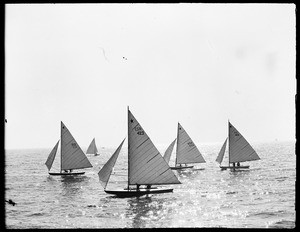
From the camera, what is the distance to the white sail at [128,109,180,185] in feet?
118

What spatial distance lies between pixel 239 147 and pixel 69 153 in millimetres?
29944

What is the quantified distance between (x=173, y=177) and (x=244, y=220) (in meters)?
9.90

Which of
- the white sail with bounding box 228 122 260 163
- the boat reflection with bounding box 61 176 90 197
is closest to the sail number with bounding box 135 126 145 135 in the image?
the boat reflection with bounding box 61 176 90 197

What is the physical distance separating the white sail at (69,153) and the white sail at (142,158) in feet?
93.4

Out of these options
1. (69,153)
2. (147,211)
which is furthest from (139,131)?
(69,153)

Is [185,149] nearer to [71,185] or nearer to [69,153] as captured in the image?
[69,153]

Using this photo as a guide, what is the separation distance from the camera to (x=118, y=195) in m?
38.8

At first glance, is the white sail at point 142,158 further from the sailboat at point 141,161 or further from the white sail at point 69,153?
the white sail at point 69,153

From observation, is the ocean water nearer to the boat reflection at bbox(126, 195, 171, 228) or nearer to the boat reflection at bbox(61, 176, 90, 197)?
the boat reflection at bbox(126, 195, 171, 228)

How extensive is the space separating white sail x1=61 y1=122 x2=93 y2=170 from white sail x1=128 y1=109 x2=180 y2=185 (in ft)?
93.4

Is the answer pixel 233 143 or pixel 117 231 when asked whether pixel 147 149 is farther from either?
pixel 233 143
